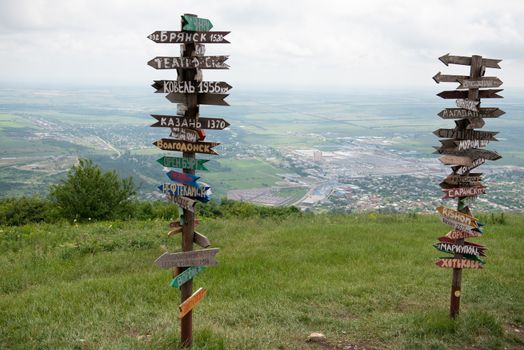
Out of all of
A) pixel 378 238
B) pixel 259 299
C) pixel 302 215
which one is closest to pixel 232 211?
pixel 302 215

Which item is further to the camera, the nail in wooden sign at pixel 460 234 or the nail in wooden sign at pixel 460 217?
the nail in wooden sign at pixel 460 234

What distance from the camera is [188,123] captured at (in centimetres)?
615

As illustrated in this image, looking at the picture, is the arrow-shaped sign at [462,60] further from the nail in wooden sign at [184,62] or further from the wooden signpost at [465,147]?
the nail in wooden sign at [184,62]

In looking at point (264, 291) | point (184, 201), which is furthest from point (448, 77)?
point (264, 291)

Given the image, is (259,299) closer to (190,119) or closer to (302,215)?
(190,119)

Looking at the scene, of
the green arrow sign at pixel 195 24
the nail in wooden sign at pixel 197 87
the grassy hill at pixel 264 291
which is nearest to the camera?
the green arrow sign at pixel 195 24

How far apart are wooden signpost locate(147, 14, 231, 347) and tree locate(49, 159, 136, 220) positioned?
14195 millimetres

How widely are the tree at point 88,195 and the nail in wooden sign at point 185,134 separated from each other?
1435cm

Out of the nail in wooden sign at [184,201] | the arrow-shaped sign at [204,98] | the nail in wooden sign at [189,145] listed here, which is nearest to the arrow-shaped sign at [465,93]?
the arrow-shaped sign at [204,98]

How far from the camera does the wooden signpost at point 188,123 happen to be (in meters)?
5.95

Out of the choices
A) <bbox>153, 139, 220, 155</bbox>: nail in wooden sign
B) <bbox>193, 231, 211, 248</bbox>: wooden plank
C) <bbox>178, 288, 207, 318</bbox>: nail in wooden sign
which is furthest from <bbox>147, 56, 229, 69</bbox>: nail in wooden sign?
<bbox>178, 288, 207, 318</bbox>: nail in wooden sign

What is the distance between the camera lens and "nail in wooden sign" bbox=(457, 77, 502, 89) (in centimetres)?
750

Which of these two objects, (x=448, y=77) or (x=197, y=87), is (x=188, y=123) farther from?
(x=448, y=77)

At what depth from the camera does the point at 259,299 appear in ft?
30.6
